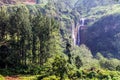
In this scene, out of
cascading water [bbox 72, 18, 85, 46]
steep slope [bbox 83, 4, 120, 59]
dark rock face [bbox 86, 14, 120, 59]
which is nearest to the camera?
dark rock face [bbox 86, 14, 120, 59]

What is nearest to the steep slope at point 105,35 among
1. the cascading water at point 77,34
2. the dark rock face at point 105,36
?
the dark rock face at point 105,36

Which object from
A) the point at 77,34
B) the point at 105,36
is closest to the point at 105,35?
the point at 105,36

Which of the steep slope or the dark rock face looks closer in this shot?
the dark rock face

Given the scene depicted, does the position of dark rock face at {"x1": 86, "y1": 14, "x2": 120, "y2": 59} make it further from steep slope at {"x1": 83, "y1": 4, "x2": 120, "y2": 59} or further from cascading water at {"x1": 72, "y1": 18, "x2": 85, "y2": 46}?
cascading water at {"x1": 72, "y1": 18, "x2": 85, "y2": 46}

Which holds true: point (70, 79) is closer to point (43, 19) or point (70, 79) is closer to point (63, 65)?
point (63, 65)

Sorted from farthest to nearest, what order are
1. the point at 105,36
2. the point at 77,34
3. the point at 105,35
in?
the point at 77,34 < the point at 105,35 < the point at 105,36

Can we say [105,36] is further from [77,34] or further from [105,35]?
[77,34]

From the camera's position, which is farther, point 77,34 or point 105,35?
point 77,34

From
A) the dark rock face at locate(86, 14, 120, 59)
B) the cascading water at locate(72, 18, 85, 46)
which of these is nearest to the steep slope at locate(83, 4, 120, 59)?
the dark rock face at locate(86, 14, 120, 59)

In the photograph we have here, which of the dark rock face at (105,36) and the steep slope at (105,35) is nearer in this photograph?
the dark rock face at (105,36)

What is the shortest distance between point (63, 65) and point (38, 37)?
25.4 meters

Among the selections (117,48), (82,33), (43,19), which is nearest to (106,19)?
(82,33)

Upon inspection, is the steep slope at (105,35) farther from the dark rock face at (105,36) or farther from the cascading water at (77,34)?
the cascading water at (77,34)

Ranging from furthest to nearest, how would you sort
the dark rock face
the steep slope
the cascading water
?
1. the cascading water
2. the steep slope
3. the dark rock face
